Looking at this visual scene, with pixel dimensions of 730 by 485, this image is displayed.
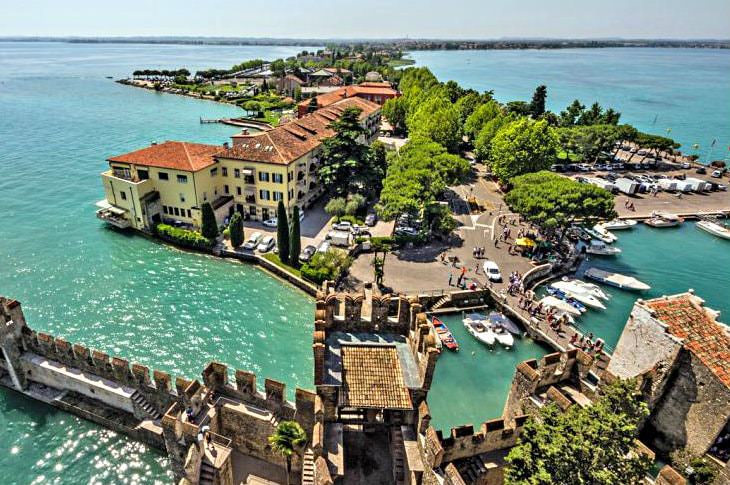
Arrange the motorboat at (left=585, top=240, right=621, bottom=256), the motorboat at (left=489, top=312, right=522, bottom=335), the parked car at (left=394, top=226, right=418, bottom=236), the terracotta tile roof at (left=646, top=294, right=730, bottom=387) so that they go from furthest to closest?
the motorboat at (left=585, top=240, right=621, bottom=256) < the parked car at (left=394, top=226, right=418, bottom=236) < the motorboat at (left=489, top=312, right=522, bottom=335) < the terracotta tile roof at (left=646, top=294, right=730, bottom=387)

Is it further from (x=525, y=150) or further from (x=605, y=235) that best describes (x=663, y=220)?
(x=525, y=150)

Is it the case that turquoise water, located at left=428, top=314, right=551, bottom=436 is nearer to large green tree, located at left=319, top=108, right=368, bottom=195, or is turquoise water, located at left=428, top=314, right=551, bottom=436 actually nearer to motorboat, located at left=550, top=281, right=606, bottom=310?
motorboat, located at left=550, top=281, right=606, bottom=310

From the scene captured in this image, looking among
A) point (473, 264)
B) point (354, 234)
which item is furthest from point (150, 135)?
point (473, 264)

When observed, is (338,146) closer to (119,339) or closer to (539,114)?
(119,339)

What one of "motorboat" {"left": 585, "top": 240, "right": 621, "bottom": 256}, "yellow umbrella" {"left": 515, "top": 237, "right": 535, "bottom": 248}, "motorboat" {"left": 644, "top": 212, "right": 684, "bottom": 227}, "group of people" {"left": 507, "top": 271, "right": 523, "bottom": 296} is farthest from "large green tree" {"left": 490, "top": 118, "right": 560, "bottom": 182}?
"group of people" {"left": 507, "top": 271, "right": 523, "bottom": 296}

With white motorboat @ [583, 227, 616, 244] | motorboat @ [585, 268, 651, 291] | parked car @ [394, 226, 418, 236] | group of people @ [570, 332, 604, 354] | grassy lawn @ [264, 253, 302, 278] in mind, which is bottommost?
group of people @ [570, 332, 604, 354]

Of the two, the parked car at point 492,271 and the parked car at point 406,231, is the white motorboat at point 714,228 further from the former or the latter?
the parked car at point 406,231

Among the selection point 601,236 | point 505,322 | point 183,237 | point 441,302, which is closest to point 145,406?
point 183,237

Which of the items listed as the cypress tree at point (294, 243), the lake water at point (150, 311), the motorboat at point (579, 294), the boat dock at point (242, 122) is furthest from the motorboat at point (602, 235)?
the boat dock at point (242, 122)
